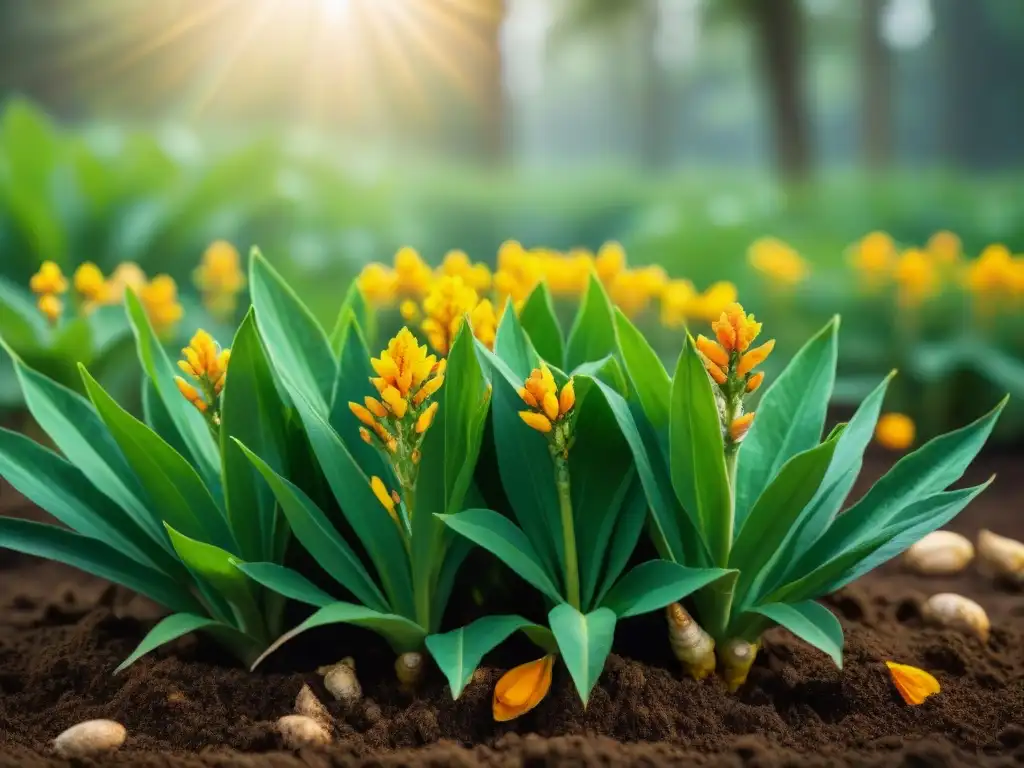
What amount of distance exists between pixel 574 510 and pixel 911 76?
27.7 meters

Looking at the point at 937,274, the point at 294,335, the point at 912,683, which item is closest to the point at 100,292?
the point at 294,335

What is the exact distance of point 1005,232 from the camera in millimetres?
7262

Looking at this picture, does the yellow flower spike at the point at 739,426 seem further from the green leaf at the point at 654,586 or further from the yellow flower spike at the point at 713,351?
the green leaf at the point at 654,586

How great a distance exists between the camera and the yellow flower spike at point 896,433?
3.69 m

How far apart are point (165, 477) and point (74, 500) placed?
0.81 ft

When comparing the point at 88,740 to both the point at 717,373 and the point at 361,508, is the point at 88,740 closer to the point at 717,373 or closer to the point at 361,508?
the point at 361,508

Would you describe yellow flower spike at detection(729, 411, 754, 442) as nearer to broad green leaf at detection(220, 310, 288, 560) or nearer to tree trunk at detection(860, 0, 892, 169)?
broad green leaf at detection(220, 310, 288, 560)

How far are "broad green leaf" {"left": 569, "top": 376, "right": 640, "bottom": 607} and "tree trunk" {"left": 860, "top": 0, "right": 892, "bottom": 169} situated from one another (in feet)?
56.1

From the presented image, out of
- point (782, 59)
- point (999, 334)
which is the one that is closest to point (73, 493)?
point (999, 334)

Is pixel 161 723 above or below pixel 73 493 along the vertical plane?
below

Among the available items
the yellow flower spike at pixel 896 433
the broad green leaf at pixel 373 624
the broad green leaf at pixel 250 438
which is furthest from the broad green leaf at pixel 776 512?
the yellow flower spike at pixel 896 433

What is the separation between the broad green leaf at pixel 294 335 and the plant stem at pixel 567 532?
0.44 metres

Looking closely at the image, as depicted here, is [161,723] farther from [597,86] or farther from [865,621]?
[597,86]

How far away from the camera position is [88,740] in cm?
146
